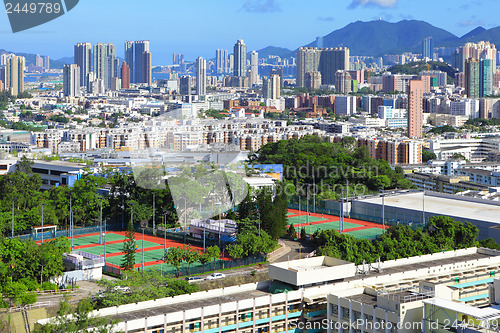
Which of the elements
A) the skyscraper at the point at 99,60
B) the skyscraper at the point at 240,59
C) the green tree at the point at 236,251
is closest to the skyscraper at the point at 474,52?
the skyscraper at the point at 240,59

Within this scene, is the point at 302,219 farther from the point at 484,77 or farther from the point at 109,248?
the point at 484,77

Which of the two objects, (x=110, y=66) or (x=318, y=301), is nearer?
(x=318, y=301)

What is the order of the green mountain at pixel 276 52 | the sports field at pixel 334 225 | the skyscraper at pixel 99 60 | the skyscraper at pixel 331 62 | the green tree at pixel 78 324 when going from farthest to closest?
1. the green mountain at pixel 276 52
2. the skyscraper at pixel 99 60
3. the skyscraper at pixel 331 62
4. the sports field at pixel 334 225
5. the green tree at pixel 78 324

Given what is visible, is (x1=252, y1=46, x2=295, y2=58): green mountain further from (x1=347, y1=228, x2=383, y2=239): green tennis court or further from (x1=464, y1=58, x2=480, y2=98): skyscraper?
(x1=347, y1=228, x2=383, y2=239): green tennis court

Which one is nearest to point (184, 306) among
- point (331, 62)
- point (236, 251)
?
point (236, 251)

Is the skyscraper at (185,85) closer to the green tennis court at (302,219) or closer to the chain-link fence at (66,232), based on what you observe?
the green tennis court at (302,219)
